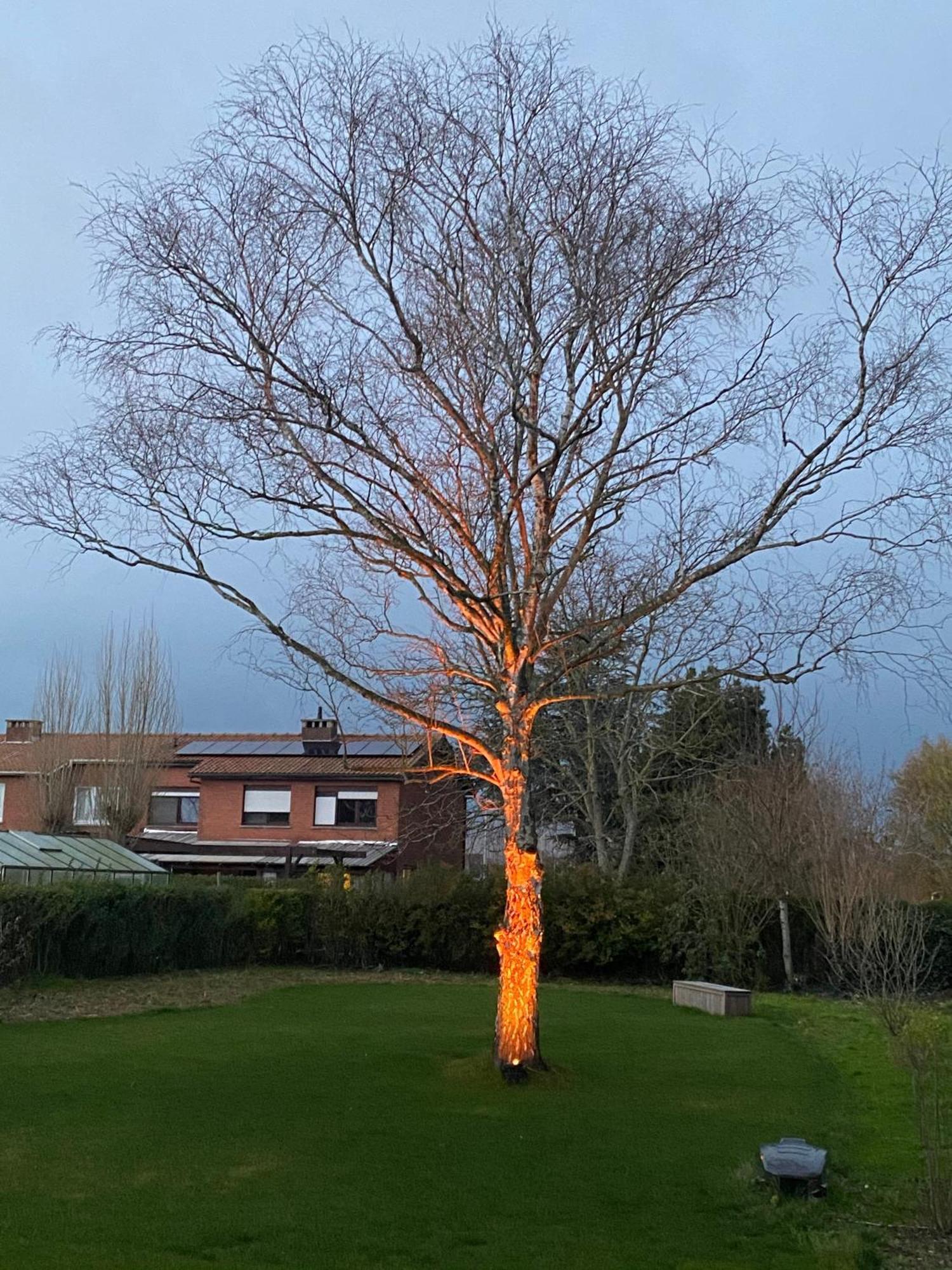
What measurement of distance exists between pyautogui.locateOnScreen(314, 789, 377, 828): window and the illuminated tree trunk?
91.5 ft

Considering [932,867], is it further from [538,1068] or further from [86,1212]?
[86,1212]

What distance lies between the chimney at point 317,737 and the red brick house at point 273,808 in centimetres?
7

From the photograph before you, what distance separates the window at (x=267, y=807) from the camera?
38.8 m

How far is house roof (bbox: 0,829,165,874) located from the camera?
916 inches

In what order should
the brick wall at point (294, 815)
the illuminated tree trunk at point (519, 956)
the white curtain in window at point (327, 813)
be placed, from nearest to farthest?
1. the illuminated tree trunk at point (519, 956)
2. the brick wall at point (294, 815)
3. the white curtain in window at point (327, 813)

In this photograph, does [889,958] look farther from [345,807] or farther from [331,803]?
[331,803]

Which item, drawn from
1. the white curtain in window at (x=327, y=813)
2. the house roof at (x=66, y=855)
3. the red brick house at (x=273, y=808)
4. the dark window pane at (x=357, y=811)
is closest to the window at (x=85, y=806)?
the red brick house at (x=273, y=808)

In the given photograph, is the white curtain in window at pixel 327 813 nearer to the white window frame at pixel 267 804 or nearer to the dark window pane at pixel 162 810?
the white window frame at pixel 267 804

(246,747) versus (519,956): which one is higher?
(246,747)

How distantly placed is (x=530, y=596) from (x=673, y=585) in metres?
1.27

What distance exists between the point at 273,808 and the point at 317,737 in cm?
364

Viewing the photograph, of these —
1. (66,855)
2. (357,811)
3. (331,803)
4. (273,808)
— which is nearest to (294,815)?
(273,808)

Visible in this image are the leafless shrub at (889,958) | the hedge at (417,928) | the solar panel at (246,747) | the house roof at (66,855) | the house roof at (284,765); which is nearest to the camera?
the leafless shrub at (889,958)

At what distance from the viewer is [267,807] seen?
3878cm
